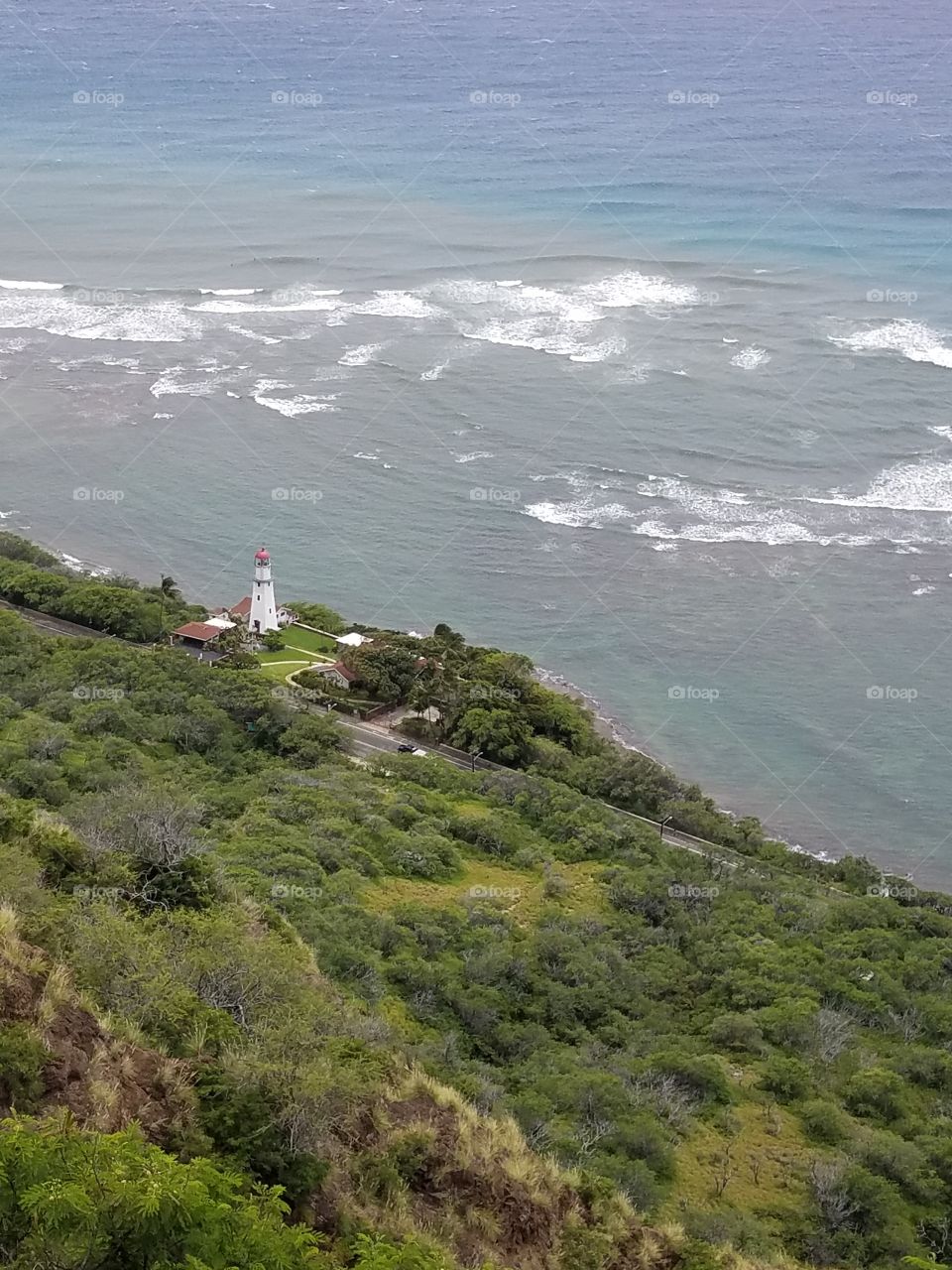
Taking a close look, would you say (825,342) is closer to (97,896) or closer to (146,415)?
(146,415)

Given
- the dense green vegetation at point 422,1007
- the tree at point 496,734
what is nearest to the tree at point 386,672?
the dense green vegetation at point 422,1007

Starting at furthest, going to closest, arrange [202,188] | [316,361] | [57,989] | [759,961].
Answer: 1. [202,188]
2. [316,361]
3. [759,961]
4. [57,989]

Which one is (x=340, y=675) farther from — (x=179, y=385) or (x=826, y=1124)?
(x=179, y=385)

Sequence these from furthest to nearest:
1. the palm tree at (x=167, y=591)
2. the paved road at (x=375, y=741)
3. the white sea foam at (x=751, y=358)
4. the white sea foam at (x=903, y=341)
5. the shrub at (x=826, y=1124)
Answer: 1. the white sea foam at (x=903, y=341)
2. the white sea foam at (x=751, y=358)
3. the palm tree at (x=167, y=591)
4. the paved road at (x=375, y=741)
5. the shrub at (x=826, y=1124)

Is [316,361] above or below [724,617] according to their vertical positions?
above

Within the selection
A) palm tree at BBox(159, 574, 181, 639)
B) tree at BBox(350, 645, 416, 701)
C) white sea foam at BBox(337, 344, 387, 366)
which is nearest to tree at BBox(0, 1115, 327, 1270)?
tree at BBox(350, 645, 416, 701)

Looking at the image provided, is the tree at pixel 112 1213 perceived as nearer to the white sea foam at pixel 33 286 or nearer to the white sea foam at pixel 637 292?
the white sea foam at pixel 637 292

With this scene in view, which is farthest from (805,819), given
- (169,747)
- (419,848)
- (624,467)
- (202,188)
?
(202,188)

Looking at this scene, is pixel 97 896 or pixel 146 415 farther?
pixel 146 415
